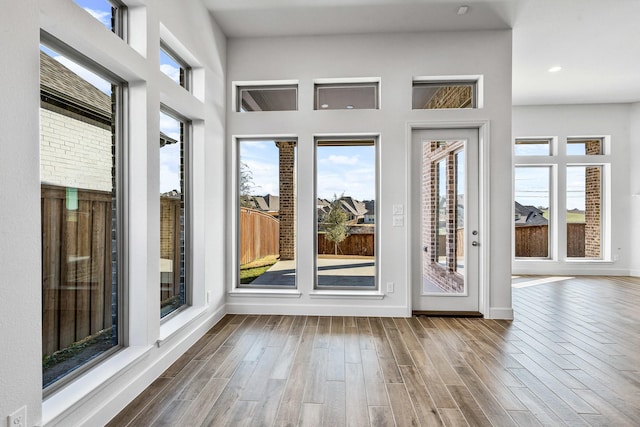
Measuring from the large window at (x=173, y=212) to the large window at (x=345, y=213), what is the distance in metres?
1.52

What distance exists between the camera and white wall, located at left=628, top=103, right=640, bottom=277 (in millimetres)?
6316

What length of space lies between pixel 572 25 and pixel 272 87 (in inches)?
133

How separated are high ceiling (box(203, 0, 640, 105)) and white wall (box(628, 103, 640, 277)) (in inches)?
91.8

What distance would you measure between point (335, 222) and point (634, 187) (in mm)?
6163

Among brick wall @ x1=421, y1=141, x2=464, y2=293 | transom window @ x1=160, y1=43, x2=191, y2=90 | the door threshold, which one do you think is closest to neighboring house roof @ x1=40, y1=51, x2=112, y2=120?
transom window @ x1=160, y1=43, x2=191, y2=90

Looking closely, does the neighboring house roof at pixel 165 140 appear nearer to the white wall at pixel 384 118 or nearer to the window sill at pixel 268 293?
the white wall at pixel 384 118

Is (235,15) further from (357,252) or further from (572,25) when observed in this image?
(572,25)

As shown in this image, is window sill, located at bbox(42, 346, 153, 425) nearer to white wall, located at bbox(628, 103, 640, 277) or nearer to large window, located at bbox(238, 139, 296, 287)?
large window, located at bbox(238, 139, 296, 287)

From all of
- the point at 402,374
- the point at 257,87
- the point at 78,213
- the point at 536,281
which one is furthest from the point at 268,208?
the point at 536,281

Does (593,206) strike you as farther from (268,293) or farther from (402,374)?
(268,293)

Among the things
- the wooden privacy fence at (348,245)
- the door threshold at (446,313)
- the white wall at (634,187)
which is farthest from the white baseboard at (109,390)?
the white wall at (634,187)

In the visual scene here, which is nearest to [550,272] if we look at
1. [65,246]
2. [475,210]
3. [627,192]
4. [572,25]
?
[627,192]

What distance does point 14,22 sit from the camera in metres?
1.42

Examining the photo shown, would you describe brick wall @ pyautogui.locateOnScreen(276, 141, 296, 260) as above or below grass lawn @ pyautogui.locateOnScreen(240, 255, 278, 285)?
above
